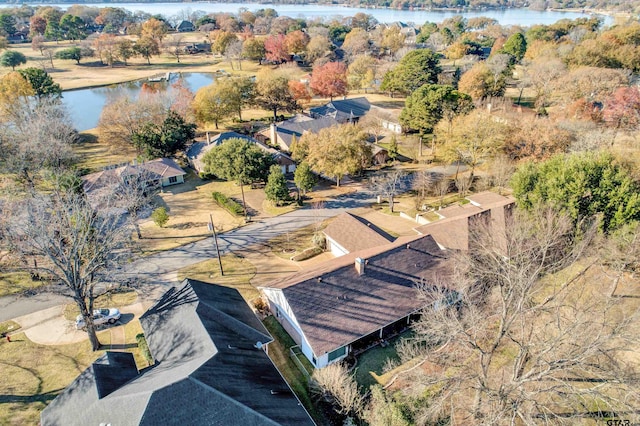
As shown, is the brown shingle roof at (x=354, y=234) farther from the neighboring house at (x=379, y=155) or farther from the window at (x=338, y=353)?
the neighboring house at (x=379, y=155)

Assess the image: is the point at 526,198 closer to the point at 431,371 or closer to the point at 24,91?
the point at 431,371

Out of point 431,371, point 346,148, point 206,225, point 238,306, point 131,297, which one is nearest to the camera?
point 431,371

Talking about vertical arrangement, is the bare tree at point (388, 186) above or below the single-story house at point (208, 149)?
below

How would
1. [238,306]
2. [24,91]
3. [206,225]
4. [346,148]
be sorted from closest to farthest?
[238,306], [206,225], [346,148], [24,91]

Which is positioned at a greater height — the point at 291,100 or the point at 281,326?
the point at 291,100

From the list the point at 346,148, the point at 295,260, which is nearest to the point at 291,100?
the point at 346,148

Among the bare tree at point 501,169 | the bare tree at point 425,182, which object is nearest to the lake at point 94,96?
the bare tree at point 425,182

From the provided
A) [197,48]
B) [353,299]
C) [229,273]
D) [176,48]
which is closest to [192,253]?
[229,273]
